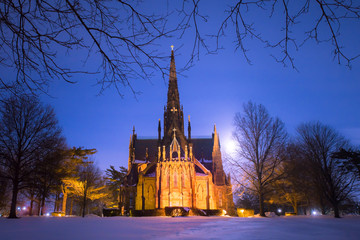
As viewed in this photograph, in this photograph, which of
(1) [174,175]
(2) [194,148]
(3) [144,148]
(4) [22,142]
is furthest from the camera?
(3) [144,148]

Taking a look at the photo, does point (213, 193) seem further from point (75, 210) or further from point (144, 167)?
point (75, 210)

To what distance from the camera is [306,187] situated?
22188 millimetres

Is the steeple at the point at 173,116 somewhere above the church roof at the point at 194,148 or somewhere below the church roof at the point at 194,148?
above

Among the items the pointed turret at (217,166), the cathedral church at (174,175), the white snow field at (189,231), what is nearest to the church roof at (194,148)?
the cathedral church at (174,175)

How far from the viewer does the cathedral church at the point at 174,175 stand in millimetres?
38719

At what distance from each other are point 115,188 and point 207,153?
20.9 meters

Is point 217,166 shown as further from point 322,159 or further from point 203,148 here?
point 322,159

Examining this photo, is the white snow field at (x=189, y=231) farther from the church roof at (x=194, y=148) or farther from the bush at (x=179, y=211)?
the church roof at (x=194, y=148)

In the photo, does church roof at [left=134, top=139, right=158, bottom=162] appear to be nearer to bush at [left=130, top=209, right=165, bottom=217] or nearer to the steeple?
the steeple

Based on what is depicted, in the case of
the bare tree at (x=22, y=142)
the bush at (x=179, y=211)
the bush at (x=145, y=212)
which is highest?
the bare tree at (x=22, y=142)

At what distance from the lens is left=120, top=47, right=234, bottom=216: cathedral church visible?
127 feet

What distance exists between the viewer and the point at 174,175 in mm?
39594

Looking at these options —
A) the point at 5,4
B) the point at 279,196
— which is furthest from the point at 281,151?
the point at 5,4

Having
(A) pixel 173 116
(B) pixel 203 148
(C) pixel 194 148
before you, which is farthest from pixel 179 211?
(B) pixel 203 148
